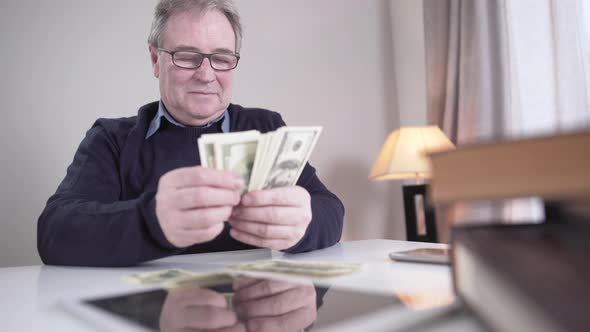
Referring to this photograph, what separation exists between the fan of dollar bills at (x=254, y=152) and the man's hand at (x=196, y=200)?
0.09m

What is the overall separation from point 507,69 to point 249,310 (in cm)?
263

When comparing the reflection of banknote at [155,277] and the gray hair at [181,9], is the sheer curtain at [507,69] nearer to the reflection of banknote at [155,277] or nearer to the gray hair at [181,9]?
the gray hair at [181,9]

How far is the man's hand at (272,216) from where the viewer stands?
979 millimetres

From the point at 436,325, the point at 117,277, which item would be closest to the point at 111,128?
the point at 117,277

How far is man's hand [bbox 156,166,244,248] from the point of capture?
2.85 ft

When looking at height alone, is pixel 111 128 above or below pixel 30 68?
below

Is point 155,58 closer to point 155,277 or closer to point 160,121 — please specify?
point 160,121

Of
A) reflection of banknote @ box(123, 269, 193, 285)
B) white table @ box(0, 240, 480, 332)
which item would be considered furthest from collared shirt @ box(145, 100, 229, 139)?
reflection of banknote @ box(123, 269, 193, 285)

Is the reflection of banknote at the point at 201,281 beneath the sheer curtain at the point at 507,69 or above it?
beneath

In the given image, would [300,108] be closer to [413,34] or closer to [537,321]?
[413,34]

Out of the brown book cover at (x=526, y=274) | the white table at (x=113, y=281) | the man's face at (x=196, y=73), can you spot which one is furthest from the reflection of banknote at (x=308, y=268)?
the man's face at (x=196, y=73)

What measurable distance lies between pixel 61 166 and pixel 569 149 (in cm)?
260

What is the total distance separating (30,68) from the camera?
241 centimetres

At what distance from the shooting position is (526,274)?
33 centimetres
